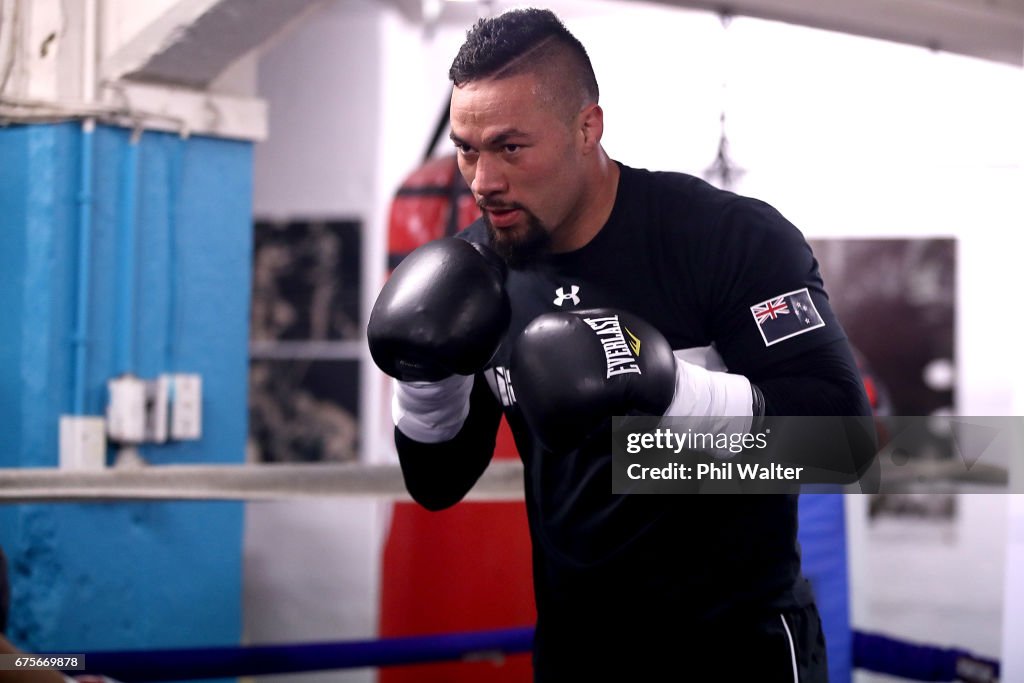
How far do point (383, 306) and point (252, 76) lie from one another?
1.38 metres

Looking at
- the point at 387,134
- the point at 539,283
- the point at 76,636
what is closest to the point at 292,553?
the point at 387,134

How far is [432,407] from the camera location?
122 centimetres

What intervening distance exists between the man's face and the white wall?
1049mm

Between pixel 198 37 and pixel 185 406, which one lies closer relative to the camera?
pixel 198 37

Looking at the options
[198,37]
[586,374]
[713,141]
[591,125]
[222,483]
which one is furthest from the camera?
[713,141]

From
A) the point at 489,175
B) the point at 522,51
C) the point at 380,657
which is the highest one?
the point at 522,51

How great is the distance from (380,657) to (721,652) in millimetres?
893

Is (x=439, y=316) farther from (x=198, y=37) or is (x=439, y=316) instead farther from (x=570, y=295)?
(x=198, y=37)

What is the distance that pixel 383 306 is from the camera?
1.11m

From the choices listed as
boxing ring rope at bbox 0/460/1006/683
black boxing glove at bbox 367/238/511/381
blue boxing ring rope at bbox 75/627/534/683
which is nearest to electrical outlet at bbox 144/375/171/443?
boxing ring rope at bbox 0/460/1006/683

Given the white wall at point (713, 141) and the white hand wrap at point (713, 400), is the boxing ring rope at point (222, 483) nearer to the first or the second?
the white hand wrap at point (713, 400)

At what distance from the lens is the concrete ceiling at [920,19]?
1.98 m

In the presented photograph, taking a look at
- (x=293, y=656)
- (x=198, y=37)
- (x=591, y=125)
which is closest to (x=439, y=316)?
(x=591, y=125)

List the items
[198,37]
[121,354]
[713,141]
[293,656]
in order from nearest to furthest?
1. [293,656]
2. [198,37]
3. [121,354]
4. [713,141]
